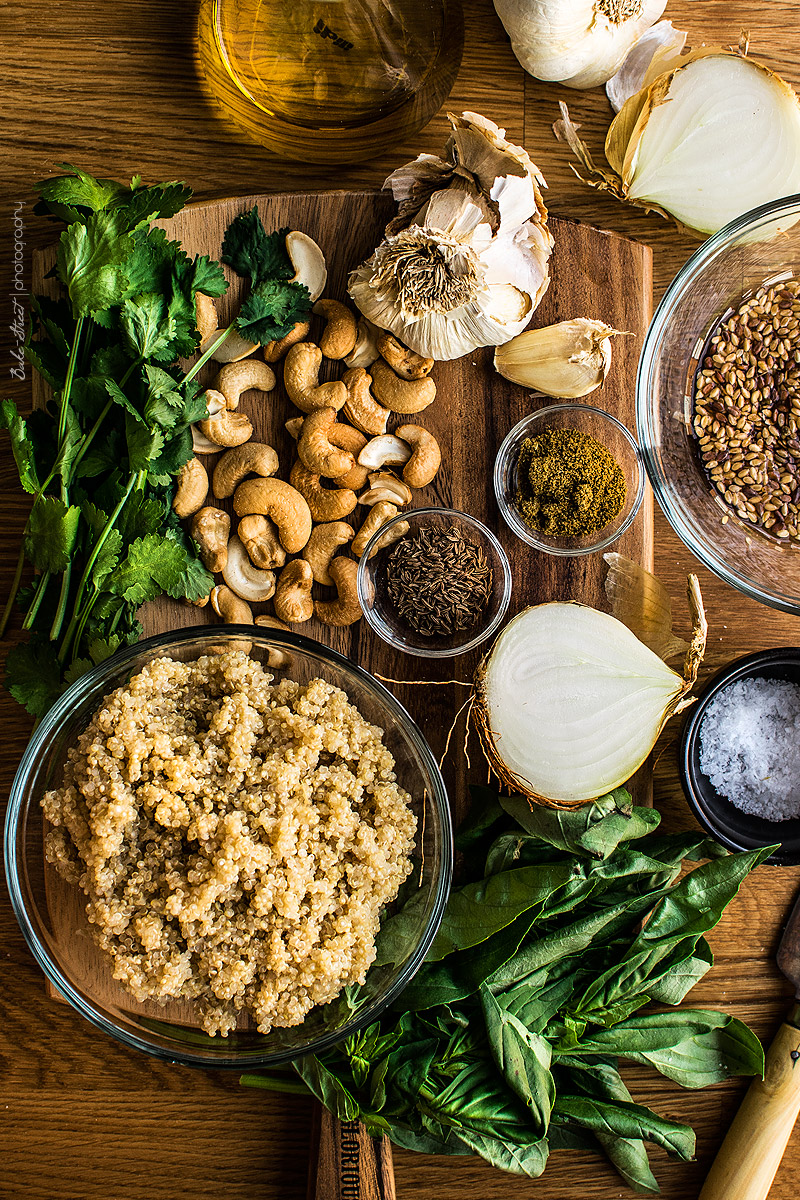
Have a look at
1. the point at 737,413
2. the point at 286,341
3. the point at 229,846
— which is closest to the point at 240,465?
the point at 286,341

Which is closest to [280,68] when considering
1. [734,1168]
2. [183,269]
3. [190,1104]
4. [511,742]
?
[183,269]

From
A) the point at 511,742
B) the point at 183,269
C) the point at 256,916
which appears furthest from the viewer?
the point at 511,742

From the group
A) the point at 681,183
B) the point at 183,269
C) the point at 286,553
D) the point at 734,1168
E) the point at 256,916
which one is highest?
the point at 681,183

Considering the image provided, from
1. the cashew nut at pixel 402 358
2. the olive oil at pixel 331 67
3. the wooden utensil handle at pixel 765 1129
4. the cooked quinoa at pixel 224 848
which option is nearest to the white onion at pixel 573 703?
the cooked quinoa at pixel 224 848

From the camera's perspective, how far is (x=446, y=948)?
3.38ft

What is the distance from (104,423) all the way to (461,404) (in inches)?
17.8

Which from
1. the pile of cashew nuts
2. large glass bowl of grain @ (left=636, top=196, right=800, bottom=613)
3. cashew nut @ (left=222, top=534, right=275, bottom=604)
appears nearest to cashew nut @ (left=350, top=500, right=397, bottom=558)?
the pile of cashew nuts

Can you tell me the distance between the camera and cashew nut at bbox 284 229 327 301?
110 cm

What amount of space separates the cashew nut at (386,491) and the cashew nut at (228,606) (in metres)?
0.21

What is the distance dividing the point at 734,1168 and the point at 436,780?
689mm

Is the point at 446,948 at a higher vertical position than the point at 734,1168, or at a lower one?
higher

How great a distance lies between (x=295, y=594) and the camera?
112cm

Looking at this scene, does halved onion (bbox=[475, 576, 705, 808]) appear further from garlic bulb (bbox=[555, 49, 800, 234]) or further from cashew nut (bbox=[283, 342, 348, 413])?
garlic bulb (bbox=[555, 49, 800, 234])

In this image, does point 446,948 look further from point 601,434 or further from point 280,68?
point 280,68
